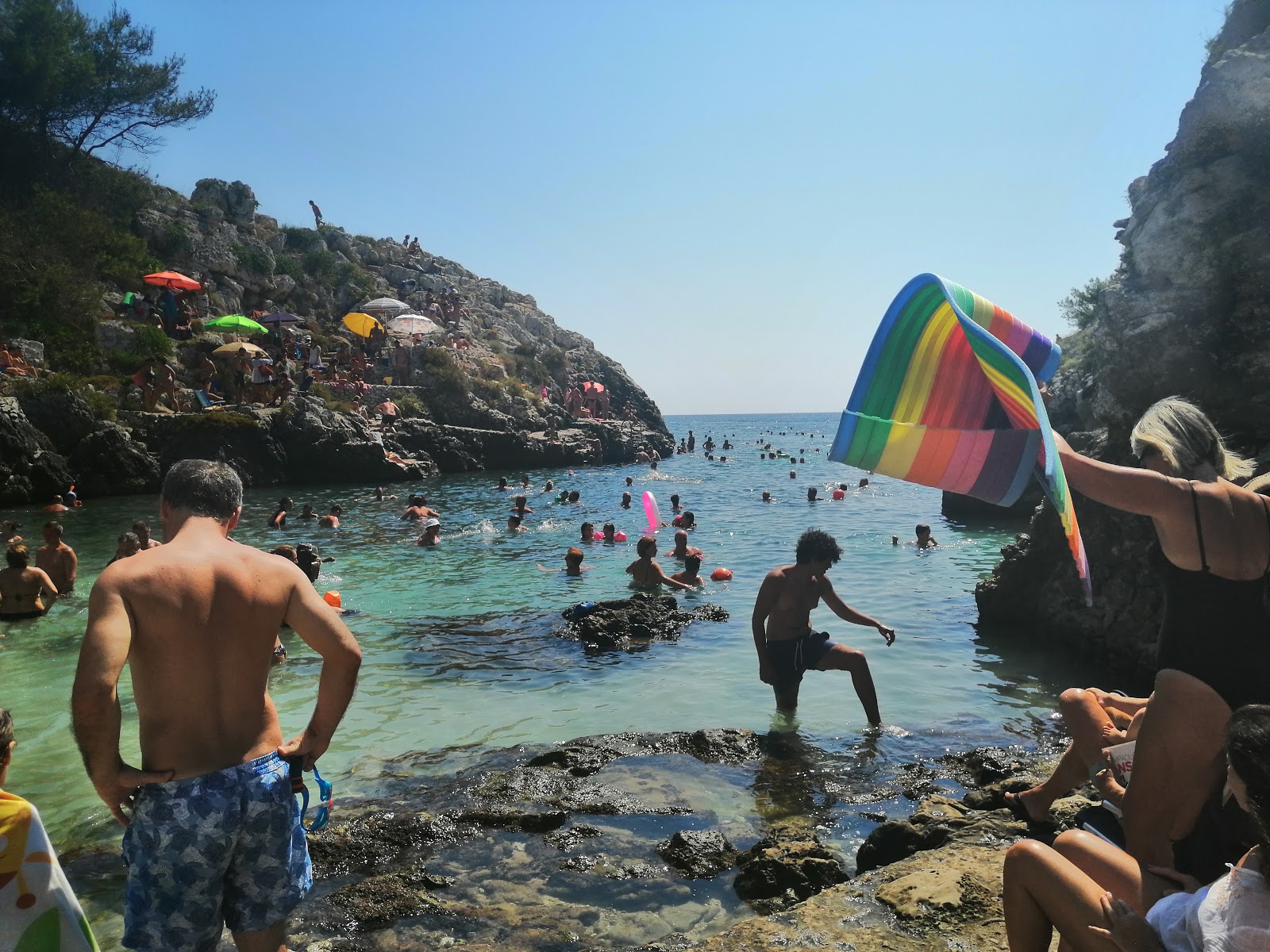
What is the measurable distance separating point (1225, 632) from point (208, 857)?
10.8ft

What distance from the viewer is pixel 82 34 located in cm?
4000

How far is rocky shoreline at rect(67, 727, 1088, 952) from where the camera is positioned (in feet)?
11.8

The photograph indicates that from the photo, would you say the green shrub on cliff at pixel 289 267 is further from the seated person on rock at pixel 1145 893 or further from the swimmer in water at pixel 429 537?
the seated person on rock at pixel 1145 893

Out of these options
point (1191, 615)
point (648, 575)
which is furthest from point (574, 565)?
point (1191, 615)

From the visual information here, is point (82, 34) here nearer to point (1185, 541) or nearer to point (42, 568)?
point (42, 568)

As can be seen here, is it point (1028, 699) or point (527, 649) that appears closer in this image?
point (1028, 699)

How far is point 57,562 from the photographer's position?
38.2 feet

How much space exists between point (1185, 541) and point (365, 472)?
30548mm

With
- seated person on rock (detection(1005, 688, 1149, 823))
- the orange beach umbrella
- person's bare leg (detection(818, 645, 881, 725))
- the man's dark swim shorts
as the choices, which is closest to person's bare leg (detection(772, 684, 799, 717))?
the man's dark swim shorts

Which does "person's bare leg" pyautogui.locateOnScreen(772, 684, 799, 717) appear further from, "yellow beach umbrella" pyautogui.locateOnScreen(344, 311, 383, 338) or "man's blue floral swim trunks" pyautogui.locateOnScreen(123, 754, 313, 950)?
"yellow beach umbrella" pyautogui.locateOnScreen(344, 311, 383, 338)

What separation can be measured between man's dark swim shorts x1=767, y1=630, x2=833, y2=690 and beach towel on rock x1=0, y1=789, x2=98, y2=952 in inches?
210

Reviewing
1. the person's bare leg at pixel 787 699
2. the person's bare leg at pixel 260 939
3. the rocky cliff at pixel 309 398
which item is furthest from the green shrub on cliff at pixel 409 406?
the person's bare leg at pixel 260 939

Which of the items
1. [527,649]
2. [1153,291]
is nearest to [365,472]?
[527,649]

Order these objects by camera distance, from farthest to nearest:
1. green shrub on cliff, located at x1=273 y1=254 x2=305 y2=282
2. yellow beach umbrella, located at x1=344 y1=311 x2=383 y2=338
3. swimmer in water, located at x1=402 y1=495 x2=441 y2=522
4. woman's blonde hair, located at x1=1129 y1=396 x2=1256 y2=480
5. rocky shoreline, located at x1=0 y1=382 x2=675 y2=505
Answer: green shrub on cliff, located at x1=273 y1=254 x2=305 y2=282
yellow beach umbrella, located at x1=344 y1=311 x2=383 y2=338
rocky shoreline, located at x1=0 y1=382 x2=675 y2=505
swimmer in water, located at x1=402 y1=495 x2=441 y2=522
woman's blonde hair, located at x1=1129 y1=396 x2=1256 y2=480
